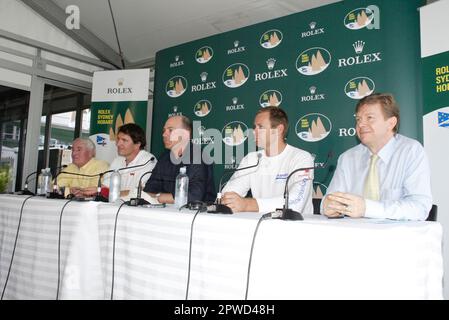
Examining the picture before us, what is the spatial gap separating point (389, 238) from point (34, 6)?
467 cm

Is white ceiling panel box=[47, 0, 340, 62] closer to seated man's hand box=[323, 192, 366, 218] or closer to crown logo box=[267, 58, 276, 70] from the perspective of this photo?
crown logo box=[267, 58, 276, 70]

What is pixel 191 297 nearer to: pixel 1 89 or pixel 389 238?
pixel 389 238

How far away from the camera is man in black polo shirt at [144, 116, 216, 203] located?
2.12 metres

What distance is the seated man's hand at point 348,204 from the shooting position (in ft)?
3.79

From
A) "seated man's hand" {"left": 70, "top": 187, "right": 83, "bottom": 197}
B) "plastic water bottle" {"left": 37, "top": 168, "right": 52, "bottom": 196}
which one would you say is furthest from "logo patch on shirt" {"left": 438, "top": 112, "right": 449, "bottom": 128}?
"plastic water bottle" {"left": 37, "top": 168, "right": 52, "bottom": 196}

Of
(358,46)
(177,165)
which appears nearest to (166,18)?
(358,46)

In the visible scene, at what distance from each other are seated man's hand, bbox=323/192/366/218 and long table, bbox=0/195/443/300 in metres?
0.07

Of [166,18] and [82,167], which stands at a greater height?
[166,18]

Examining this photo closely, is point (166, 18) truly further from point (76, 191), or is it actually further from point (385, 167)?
point (385, 167)

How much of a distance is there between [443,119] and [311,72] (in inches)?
41.2

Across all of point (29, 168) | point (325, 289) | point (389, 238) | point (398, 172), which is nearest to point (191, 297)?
point (325, 289)

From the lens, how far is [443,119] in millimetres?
2230

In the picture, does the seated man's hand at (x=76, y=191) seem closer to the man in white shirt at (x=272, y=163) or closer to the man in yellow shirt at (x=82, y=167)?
the man in yellow shirt at (x=82, y=167)
